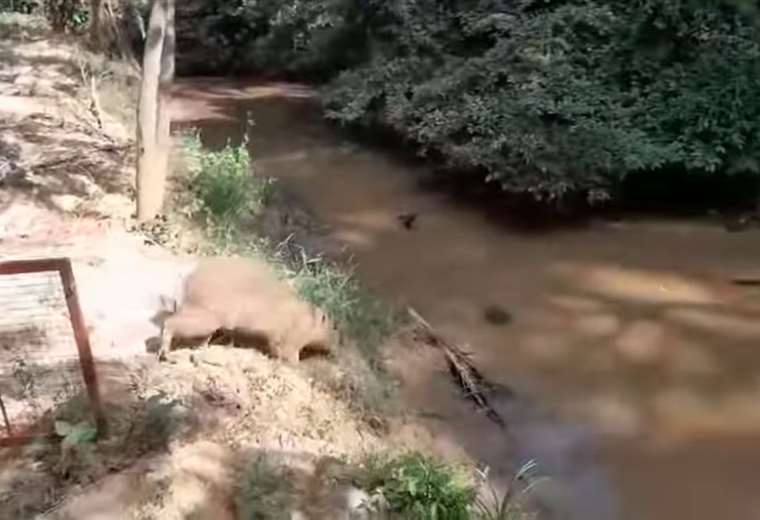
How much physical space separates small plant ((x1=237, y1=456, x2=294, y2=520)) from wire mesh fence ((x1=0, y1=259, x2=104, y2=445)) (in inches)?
25.5

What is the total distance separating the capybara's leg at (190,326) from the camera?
474 centimetres

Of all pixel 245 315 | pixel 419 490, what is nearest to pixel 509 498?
pixel 419 490

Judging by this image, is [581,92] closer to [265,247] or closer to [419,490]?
[265,247]

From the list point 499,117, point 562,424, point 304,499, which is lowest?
point 562,424

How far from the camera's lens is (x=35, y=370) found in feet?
13.5

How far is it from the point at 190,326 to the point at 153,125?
2.41 metres

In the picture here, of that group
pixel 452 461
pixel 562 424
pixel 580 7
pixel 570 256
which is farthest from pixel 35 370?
A: pixel 580 7

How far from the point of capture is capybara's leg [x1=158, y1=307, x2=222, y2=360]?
474cm

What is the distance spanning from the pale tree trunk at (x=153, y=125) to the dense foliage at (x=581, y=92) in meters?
3.24

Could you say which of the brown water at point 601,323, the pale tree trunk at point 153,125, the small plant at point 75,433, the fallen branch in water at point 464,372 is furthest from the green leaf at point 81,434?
the pale tree trunk at point 153,125

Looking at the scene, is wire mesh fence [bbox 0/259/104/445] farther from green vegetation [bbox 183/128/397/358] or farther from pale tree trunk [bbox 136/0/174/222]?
green vegetation [bbox 183/128/397/358]

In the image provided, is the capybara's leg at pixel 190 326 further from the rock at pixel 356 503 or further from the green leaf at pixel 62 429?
the rock at pixel 356 503

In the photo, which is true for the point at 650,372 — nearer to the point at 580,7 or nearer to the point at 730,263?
the point at 730,263

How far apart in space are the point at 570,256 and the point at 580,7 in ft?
9.20
